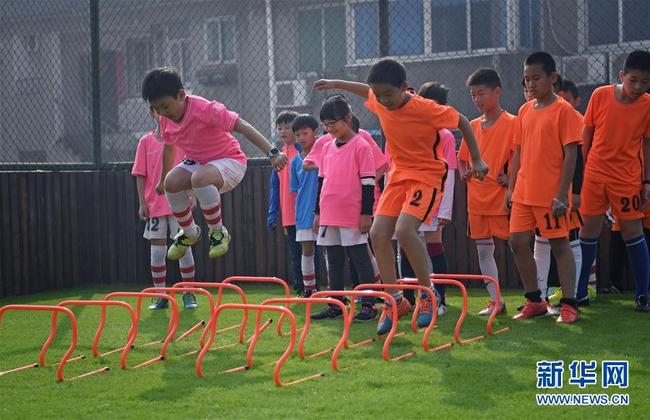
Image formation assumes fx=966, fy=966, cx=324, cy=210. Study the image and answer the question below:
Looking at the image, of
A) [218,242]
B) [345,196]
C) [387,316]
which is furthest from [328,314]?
[218,242]

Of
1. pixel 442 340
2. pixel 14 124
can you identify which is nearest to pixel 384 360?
A: pixel 442 340

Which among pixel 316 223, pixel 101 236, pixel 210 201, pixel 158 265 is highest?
pixel 210 201

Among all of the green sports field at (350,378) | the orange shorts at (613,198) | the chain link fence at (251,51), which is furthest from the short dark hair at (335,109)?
the chain link fence at (251,51)

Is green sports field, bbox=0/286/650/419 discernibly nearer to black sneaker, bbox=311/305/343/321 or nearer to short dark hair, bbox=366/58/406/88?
black sneaker, bbox=311/305/343/321

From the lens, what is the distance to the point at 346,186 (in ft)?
27.1

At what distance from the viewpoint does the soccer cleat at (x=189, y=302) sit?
9477 millimetres

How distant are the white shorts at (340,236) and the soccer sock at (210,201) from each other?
3.86ft

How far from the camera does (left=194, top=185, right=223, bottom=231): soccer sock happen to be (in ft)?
24.0

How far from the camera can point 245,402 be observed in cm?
524

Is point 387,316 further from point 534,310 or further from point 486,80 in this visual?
point 486,80

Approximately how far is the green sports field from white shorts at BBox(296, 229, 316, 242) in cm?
132

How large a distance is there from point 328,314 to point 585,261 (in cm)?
225

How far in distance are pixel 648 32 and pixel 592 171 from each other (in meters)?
4.95

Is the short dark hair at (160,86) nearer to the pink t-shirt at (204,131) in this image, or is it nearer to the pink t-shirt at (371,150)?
A: the pink t-shirt at (204,131)
